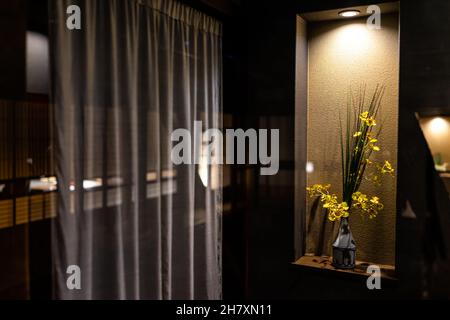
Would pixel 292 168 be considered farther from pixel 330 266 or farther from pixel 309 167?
pixel 330 266

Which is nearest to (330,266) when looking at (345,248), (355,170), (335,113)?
(345,248)


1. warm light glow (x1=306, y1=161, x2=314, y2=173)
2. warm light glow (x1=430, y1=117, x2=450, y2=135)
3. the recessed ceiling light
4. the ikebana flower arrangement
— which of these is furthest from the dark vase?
the recessed ceiling light

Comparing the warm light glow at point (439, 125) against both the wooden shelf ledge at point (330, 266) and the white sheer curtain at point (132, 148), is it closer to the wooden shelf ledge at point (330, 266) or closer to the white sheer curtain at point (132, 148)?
the wooden shelf ledge at point (330, 266)

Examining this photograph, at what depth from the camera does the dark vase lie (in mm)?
2246

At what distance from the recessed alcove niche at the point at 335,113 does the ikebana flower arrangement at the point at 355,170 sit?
0.11 ft

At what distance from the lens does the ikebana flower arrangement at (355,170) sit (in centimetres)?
225

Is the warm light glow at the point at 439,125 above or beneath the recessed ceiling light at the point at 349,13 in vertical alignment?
beneath

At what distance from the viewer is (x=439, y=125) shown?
2.04 m

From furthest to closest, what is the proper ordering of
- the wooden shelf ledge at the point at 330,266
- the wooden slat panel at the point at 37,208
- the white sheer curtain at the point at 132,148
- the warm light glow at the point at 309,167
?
the warm light glow at the point at 309,167
the wooden shelf ledge at the point at 330,266
the white sheer curtain at the point at 132,148
the wooden slat panel at the point at 37,208

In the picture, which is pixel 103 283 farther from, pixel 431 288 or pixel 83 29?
pixel 431 288

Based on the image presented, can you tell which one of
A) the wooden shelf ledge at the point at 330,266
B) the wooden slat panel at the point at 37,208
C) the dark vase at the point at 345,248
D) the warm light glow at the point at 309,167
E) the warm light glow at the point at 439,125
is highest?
the warm light glow at the point at 439,125

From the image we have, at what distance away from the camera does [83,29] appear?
5.10 ft

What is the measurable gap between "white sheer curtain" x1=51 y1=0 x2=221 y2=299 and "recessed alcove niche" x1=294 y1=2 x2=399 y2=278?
53cm


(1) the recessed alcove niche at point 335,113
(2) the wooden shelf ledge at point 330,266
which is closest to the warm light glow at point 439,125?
(1) the recessed alcove niche at point 335,113
